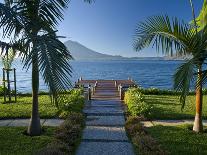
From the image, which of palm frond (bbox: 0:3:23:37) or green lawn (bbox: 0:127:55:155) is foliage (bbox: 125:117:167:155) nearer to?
green lawn (bbox: 0:127:55:155)

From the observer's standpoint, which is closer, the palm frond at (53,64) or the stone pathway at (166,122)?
the palm frond at (53,64)

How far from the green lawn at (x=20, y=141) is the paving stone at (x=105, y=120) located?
1.91 meters

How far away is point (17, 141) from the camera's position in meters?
9.89

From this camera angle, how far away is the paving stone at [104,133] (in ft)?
34.9

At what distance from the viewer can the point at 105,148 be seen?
9430 mm

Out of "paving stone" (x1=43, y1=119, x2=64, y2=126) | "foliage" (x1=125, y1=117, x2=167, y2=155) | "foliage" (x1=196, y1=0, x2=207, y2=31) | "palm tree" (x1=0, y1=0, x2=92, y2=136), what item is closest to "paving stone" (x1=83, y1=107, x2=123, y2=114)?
"paving stone" (x1=43, y1=119, x2=64, y2=126)

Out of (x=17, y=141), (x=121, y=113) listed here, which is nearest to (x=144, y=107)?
(x=121, y=113)

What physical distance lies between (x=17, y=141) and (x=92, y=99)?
9984 millimetres

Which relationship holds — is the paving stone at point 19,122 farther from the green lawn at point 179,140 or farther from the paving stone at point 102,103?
the paving stone at point 102,103

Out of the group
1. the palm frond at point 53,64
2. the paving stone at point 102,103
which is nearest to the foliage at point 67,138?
the palm frond at point 53,64

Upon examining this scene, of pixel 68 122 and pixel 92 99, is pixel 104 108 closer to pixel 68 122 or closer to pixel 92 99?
pixel 92 99

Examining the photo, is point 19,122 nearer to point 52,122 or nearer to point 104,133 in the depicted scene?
point 52,122

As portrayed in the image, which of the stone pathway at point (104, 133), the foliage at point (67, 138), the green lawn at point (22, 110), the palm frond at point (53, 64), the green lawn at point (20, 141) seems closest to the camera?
the palm frond at point (53, 64)

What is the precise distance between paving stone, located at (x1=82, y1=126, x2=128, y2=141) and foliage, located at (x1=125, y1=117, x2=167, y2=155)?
25 centimetres
